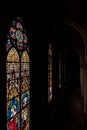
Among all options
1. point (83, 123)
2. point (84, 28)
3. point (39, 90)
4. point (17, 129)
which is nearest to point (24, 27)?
point (39, 90)

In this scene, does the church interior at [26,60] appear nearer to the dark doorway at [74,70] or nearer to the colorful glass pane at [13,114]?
the colorful glass pane at [13,114]

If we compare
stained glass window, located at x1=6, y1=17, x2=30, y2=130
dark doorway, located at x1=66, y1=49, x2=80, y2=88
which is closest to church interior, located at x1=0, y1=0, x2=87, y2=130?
stained glass window, located at x1=6, y1=17, x2=30, y2=130

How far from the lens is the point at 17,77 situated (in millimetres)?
3797

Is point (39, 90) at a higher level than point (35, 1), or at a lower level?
lower

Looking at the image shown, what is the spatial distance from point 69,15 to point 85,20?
0.63 metres

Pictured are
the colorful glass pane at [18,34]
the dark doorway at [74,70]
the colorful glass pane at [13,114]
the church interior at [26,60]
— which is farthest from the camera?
the dark doorway at [74,70]

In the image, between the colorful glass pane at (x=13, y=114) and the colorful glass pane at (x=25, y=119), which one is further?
the colorful glass pane at (x=25, y=119)

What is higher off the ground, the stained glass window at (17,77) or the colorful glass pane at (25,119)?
the stained glass window at (17,77)

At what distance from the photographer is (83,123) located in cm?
705

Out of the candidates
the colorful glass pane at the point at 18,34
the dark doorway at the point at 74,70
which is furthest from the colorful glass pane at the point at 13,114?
the dark doorway at the point at 74,70

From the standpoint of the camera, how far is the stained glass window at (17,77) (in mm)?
3410

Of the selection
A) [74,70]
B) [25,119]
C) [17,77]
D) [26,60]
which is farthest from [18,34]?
[74,70]

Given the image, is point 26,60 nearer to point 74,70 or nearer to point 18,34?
point 18,34

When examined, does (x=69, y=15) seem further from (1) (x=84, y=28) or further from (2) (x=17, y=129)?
(2) (x=17, y=129)
